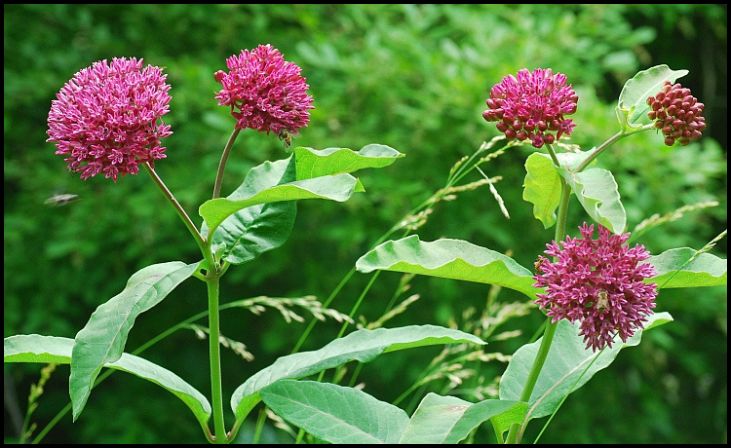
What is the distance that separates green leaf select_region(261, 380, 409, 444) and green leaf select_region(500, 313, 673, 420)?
5.0 inches

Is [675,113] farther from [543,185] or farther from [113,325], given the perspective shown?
[113,325]

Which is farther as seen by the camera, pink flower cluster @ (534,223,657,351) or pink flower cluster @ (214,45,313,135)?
pink flower cluster @ (214,45,313,135)

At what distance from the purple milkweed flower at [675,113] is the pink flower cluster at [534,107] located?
83 millimetres

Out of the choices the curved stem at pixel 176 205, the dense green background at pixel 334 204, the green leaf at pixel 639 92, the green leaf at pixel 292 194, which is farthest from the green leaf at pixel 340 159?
the dense green background at pixel 334 204

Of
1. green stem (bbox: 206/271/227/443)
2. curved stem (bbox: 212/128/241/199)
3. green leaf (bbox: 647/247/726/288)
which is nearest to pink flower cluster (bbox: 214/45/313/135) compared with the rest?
curved stem (bbox: 212/128/241/199)

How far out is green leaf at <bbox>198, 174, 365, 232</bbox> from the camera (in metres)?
0.81

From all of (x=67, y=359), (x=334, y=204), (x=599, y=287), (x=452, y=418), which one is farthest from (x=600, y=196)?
(x=334, y=204)

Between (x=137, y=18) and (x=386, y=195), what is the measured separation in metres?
1.33

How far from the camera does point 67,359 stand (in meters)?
0.96

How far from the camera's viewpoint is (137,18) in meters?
3.24

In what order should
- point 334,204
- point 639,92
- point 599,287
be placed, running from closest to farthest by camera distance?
1. point 599,287
2. point 639,92
3. point 334,204

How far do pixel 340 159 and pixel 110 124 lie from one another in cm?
23

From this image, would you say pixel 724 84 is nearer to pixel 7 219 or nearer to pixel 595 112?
pixel 595 112

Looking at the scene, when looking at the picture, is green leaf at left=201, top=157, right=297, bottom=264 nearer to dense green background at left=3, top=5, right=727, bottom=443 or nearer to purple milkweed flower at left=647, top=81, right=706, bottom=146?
purple milkweed flower at left=647, top=81, right=706, bottom=146
